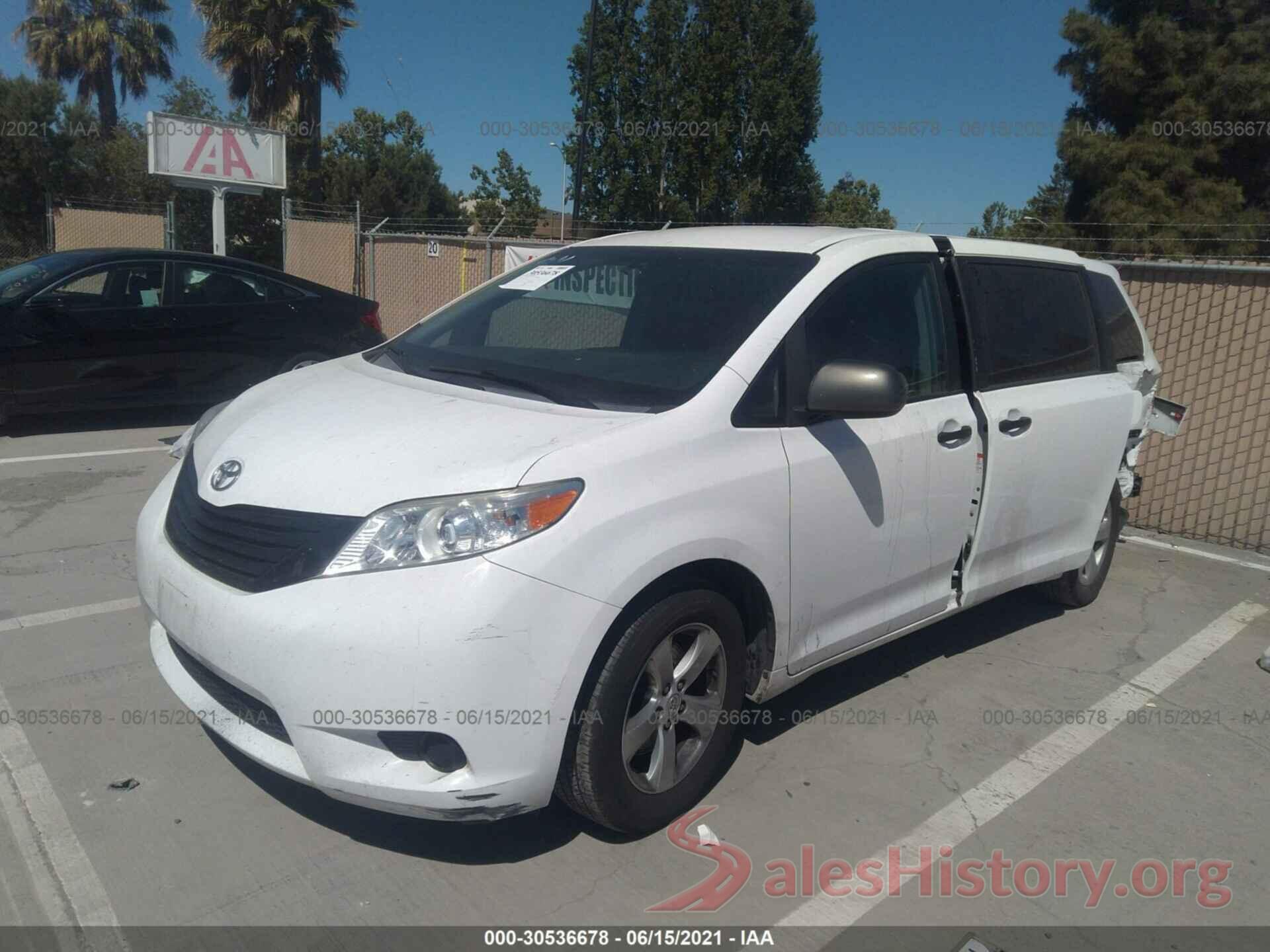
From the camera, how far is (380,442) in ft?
9.75

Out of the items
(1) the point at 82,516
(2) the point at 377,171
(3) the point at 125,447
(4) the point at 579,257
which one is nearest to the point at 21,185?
(2) the point at 377,171

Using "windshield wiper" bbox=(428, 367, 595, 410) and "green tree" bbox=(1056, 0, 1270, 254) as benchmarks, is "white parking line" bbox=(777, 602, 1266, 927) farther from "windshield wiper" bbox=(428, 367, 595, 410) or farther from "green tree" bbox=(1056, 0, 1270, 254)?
"green tree" bbox=(1056, 0, 1270, 254)

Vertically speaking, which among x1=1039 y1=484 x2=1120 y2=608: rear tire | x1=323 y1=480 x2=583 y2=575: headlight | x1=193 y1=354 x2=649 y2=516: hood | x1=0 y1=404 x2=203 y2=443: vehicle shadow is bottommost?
x1=0 y1=404 x2=203 y2=443: vehicle shadow

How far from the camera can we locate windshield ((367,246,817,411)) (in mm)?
3354

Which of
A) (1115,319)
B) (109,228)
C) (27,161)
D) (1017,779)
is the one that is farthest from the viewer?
(27,161)

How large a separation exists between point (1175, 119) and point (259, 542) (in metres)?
28.6

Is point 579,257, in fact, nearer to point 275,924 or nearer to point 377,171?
point 275,924

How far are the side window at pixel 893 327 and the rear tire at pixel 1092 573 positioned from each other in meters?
1.81

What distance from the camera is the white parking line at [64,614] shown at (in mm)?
4457

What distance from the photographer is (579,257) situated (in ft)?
14.0

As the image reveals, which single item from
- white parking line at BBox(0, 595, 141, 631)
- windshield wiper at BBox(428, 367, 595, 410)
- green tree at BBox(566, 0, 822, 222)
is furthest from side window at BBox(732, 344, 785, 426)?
green tree at BBox(566, 0, 822, 222)

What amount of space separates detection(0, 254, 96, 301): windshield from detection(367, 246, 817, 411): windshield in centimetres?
501

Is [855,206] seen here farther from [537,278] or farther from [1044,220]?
[537,278]

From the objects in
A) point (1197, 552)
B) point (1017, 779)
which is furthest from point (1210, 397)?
point (1017, 779)
